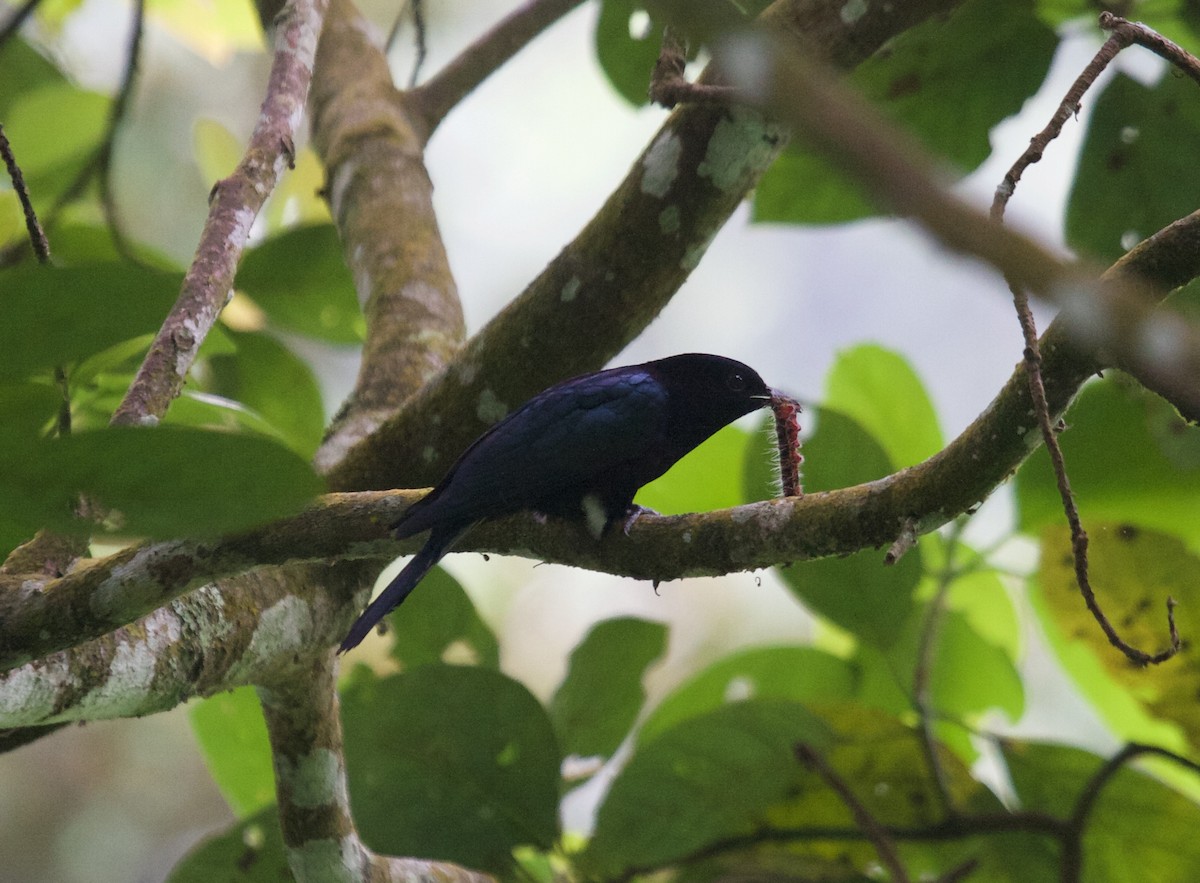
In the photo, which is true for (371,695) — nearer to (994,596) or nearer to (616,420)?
(616,420)

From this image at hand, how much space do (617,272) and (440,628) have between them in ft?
4.40

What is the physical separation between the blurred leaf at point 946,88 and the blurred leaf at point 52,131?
2121 mm

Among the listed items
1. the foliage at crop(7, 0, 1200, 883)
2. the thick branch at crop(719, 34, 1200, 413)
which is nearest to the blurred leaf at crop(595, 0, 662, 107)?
the foliage at crop(7, 0, 1200, 883)

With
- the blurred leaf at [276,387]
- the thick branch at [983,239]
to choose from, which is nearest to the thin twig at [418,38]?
the blurred leaf at [276,387]

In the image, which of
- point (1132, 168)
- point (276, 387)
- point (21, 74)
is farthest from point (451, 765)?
point (21, 74)

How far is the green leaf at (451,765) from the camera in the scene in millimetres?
2854

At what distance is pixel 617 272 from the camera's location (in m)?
2.52

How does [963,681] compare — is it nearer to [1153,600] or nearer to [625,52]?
[1153,600]

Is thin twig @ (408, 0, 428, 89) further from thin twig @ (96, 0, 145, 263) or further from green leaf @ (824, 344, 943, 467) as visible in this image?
green leaf @ (824, 344, 943, 467)

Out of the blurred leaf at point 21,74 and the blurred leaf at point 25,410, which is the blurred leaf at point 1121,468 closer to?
the blurred leaf at point 25,410

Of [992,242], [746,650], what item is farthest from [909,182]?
[746,650]

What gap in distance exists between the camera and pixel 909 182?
1.40 ft

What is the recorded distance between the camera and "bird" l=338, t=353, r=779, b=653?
2.27 meters

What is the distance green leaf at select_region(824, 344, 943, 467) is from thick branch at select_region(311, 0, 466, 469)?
1168 millimetres
